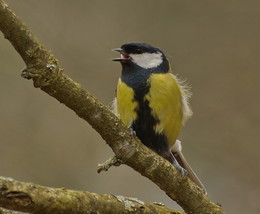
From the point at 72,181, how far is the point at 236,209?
1.63m

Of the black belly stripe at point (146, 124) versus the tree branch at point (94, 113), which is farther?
the black belly stripe at point (146, 124)

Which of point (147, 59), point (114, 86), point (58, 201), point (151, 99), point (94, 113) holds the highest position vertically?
point (114, 86)

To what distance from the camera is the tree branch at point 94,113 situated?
224cm

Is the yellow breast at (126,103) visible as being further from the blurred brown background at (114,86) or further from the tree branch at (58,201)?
the blurred brown background at (114,86)

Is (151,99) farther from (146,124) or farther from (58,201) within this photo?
(58,201)

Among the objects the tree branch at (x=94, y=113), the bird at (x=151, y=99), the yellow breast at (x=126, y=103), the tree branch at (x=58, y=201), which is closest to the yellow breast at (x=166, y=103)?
the bird at (x=151, y=99)

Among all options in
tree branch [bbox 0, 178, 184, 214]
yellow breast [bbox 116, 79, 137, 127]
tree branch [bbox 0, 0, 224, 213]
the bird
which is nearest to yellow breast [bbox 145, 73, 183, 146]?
the bird

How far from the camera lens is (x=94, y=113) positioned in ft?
8.14

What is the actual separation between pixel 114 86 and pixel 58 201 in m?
3.69

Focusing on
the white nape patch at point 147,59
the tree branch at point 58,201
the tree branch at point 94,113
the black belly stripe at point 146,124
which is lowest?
the tree branch at point 58,201

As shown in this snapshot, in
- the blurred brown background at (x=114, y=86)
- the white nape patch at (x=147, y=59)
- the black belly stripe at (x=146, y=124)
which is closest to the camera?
the black belly stripe at (x=146, y=124)

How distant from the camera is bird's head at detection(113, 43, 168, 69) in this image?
3747 millimetres

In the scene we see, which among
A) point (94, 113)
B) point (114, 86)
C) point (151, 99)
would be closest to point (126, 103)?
point (151, 99)

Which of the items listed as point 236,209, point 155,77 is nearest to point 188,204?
point 155,77
